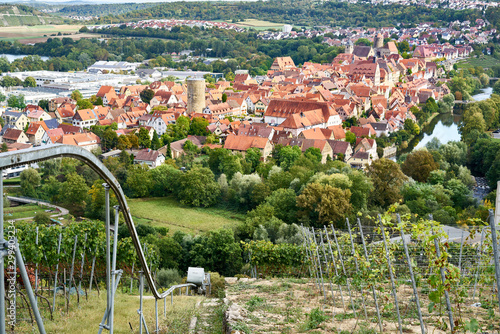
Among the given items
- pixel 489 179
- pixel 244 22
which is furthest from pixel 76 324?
pixel 244 22

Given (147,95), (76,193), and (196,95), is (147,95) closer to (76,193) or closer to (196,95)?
(196,95)

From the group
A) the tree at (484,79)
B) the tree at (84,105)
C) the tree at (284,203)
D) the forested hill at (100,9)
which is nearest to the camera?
the tree at (284,203)

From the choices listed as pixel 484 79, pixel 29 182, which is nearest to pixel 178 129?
pixel 29 182

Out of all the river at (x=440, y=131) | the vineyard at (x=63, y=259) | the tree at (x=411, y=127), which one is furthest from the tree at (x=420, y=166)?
the vineyard at (x=63, y=259)

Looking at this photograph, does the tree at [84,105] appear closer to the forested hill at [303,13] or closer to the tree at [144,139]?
the tree at [144,139]

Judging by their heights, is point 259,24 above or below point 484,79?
above

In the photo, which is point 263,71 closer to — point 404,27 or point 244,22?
point 404,27

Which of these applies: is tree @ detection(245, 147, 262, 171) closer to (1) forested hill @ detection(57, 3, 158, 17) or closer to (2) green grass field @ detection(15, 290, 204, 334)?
(2) green grass field @ detection(15, 290, 204, 334)
